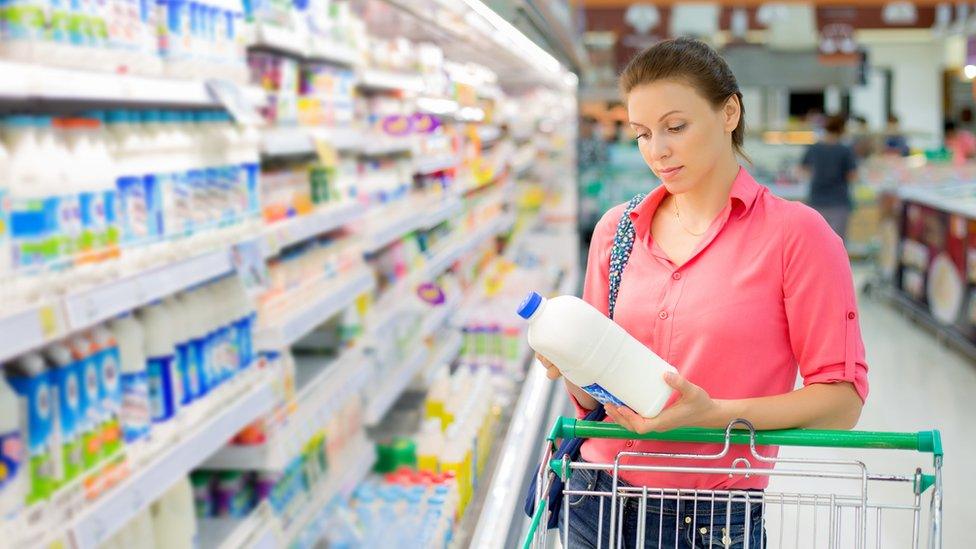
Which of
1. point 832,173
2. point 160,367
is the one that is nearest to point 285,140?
point 160,367

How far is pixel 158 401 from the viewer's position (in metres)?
2.47

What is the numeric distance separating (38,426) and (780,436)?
1.33 m

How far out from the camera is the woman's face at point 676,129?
1.67 m

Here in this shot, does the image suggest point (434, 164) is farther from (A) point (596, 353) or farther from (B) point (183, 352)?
(A) point (596, 353)

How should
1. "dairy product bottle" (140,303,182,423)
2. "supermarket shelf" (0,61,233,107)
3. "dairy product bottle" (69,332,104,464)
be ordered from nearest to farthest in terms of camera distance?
"supermarket shelf" (0,61,233,107), "dairy product bottle" (69,332,104,464), "dairy product bottle" (140,303,182,423)

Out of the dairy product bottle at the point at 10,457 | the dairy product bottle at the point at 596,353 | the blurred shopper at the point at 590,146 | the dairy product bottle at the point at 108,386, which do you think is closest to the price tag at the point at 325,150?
the dairy product bottle at the point at 108,386

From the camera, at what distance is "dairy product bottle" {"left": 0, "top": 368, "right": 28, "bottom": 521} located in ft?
5.87

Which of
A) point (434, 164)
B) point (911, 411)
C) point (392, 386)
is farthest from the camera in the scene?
point (911, 411)

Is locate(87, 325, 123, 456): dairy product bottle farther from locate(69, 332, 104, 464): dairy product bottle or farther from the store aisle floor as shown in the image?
the store aisle floor

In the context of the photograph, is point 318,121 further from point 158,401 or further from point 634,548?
point 634,548

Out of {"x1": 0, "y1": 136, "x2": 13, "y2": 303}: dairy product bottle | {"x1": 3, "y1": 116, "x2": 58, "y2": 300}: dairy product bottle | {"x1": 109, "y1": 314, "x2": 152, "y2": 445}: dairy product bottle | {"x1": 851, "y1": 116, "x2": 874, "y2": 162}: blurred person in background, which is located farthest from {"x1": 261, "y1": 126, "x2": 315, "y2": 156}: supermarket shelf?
{"x1": 851, "y1": 116, "x2": 874, "y2": 162}: blurred person in background

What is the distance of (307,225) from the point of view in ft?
→ 11.4

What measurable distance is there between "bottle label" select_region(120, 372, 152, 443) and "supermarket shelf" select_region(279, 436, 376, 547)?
1078 millimetres

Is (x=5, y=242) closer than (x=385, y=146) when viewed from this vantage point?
Yes
